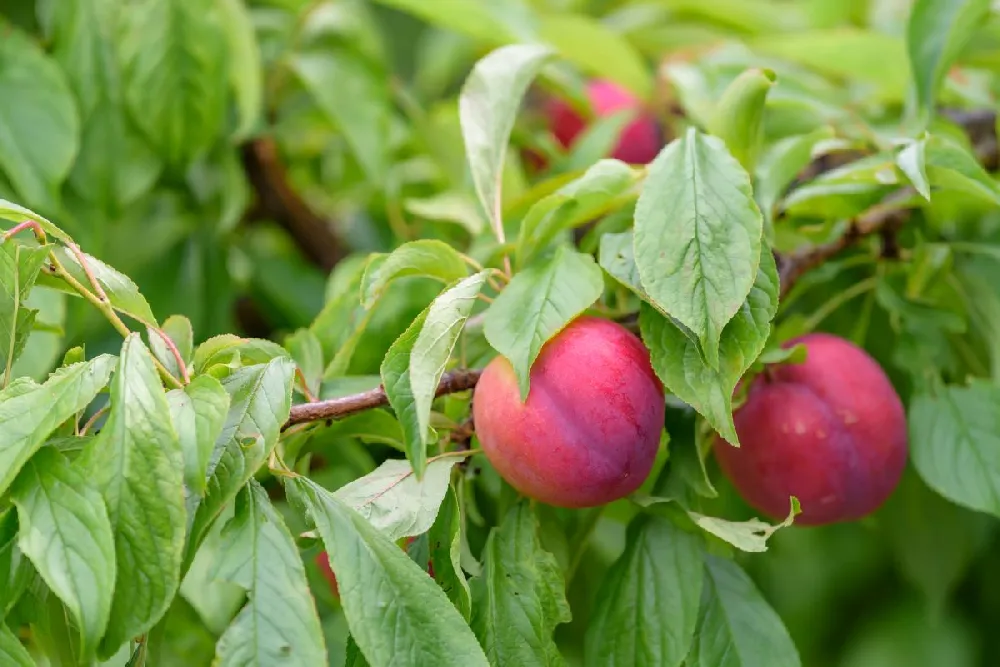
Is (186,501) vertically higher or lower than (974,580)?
higher

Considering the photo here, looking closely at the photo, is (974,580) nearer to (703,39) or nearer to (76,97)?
(703,39)

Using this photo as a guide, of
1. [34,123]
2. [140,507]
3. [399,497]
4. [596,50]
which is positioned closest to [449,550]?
[399,497]

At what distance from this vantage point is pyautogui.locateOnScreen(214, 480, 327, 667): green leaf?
1.21 ft

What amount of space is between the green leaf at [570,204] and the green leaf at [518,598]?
5.2 inches

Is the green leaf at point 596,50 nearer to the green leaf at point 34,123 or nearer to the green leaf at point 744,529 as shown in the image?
the green leaf at point 34,123

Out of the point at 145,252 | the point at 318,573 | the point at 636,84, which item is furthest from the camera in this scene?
the point at 636,84

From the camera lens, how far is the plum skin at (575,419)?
0.44 metres

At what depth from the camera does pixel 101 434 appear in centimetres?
37

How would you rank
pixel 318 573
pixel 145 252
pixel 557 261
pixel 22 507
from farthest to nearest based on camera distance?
pixel 145 252 < pixel 318 573 < pixel 557 261 < pixel 22 507

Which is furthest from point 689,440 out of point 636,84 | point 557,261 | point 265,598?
point 636,84

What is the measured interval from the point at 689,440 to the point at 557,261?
116mm

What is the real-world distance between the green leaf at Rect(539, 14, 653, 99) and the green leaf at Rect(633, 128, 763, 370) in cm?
41

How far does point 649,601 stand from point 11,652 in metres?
0.27

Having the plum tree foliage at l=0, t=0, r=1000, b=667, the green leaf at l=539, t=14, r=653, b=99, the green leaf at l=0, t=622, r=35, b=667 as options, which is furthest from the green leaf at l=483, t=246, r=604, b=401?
the green leaf at l=539, t=14, r=653, b=99
